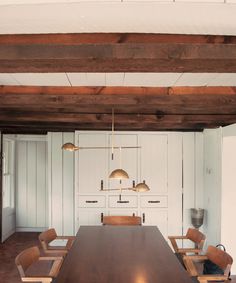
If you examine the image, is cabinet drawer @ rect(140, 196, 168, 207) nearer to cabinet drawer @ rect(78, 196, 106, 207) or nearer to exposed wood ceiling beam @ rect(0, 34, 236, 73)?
cabinet drawer @ rect(78, 196, 106, 207)

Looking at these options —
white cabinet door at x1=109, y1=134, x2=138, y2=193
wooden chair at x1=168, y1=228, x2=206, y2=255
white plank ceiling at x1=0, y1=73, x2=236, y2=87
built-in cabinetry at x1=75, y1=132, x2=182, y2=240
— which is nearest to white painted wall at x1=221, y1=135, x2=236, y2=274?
built-in cabinetry at x1=75, y1=132, x2=182, y2=240

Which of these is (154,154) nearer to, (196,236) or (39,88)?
(196,236)

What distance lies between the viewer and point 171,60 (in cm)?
220

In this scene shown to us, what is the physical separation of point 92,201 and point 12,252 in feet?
6.01

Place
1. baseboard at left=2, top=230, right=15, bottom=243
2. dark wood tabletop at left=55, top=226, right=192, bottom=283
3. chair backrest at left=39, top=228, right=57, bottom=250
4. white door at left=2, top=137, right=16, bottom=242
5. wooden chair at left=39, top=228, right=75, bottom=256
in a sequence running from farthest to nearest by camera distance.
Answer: white door at left=2, top=137, right=16, bottom=242 < baseboard at left=2, top=230, right=15, bottom=243 < chair backrest at left=39, top=228, right=57, bottom=250 < wooden chair at left=39, top=228, right=75, bottom=256 < dark wood tabletop at left=55, top=226, right=192, bottom=283

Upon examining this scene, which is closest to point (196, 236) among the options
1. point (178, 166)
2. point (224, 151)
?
point (224, 151)

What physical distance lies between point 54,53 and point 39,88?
1.72 m

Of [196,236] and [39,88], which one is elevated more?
[39,88]

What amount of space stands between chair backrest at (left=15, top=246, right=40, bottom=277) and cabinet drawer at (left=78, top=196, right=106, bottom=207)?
3.13 m

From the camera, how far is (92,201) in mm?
7078

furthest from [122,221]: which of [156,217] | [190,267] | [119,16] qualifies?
[119,16]

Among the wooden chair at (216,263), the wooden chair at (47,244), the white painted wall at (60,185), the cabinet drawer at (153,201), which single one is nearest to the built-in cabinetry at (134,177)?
the cabinet drawer at (153,201)

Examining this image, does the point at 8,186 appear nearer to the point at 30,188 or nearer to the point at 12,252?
the point at 30,188

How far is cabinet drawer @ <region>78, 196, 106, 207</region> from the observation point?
23.2ft
